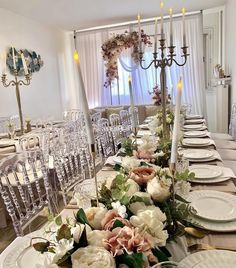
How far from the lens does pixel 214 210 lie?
113 centimetres

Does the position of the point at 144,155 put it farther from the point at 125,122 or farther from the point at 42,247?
the point at 125,122

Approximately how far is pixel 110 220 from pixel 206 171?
1.08 metres

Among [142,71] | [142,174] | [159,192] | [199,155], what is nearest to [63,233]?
[159,192]

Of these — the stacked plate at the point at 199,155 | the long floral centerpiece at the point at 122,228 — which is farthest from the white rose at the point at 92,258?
the stacked plate at the point at 199,155

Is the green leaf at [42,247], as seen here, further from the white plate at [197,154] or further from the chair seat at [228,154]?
the chair seat at [228,154]

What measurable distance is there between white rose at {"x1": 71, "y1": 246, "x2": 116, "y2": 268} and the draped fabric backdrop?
17.8 feet

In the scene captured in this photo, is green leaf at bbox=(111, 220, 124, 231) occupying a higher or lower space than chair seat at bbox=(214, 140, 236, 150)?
higher

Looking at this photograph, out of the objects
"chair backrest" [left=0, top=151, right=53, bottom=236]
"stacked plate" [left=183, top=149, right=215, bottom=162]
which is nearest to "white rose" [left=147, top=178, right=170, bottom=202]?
"chair backrest" [left=0, top=151, right=53, bottom=236]

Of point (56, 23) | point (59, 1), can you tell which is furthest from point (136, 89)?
point (59, 1)

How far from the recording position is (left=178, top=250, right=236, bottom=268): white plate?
77 centimetres

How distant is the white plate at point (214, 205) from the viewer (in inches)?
42.2

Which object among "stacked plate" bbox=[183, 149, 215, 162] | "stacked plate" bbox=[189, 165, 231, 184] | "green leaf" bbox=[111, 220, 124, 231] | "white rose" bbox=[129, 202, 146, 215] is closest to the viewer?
"green leaf" bbox=[111, 220, 124, 231]

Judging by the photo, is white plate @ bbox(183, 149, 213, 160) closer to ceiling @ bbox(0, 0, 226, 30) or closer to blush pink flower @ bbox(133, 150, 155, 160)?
blush pink flower @ bbox(133, 150, 155, 160)

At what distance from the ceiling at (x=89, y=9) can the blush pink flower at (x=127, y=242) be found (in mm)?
4425
